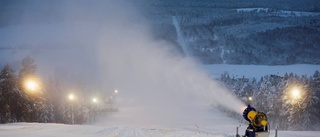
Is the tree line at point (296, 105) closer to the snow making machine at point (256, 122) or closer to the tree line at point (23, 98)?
the tree line at point (23, 98)

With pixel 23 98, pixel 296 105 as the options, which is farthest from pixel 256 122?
pixel 296 105

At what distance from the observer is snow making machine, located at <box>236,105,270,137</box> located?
58.0ft

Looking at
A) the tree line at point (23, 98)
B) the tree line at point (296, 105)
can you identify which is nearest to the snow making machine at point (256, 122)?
the tree line at point (23, 98)

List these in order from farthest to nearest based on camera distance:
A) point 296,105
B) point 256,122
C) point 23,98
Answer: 1. point 296,105
2. point 23,98
3. point 256,122

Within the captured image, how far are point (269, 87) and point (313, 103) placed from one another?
841 inches

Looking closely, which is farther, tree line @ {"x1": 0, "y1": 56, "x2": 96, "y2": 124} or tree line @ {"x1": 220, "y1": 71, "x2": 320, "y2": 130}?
tree line @ {"x1": 220, "y1": 71, "x2": 320, "y2": 130}

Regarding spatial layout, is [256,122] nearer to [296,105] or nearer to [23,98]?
[23,98]

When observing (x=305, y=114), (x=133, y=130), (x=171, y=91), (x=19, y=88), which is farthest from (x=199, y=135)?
(x=171, y=91)

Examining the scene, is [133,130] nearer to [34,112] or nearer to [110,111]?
[34,112]

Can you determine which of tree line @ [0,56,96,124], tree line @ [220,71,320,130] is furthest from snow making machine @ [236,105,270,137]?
tree line @ [220,71,320,130]

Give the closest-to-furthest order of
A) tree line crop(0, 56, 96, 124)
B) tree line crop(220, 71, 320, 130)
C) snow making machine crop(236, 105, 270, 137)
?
snow making machine crop(236, 105, 270, 137), tree line crop(0, 56, 96, 124), tree line crop(220, 71, 320, 130)

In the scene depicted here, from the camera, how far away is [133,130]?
92.4ft

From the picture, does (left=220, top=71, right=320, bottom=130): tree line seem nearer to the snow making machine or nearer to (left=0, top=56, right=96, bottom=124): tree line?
(left=0, top=56, right=96, bottom=124): tree line

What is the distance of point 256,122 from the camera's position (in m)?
17.7
